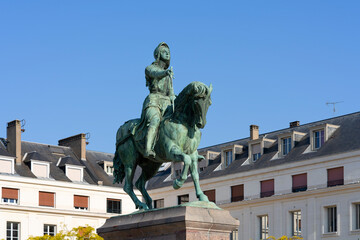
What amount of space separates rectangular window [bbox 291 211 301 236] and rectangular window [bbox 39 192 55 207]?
55.6 feet

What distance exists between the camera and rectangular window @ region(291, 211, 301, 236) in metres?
53.0

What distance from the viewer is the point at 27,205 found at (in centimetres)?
5662

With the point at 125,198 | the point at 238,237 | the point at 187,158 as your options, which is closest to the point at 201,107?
the point at 187,158

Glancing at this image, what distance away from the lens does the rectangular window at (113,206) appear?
61.2 meters

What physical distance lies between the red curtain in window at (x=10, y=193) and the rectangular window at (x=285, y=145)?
18.2 m

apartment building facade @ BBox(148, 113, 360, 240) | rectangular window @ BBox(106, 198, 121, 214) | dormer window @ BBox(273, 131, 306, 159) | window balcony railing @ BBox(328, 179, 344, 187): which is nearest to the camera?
apartment building facade @ BBox(148, 113, 360, 240)

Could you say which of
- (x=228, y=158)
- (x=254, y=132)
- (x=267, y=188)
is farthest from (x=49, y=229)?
(x=254, y=132)

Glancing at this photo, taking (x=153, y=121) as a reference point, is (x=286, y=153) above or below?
above

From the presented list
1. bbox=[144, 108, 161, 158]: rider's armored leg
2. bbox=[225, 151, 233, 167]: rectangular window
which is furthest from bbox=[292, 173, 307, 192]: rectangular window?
Result: bbox=[144, 108, 161, 158]: rider's armored leg

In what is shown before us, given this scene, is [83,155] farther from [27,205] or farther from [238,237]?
[238,237]

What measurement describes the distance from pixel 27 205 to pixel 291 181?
18034 mm

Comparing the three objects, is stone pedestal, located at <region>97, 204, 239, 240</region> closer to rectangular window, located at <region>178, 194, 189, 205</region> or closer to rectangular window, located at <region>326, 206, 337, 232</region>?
rectangular window, located at <region>326, 206, 337, 232</region>

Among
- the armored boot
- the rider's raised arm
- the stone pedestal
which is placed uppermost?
the rider's raised arm

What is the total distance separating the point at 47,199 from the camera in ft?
190
